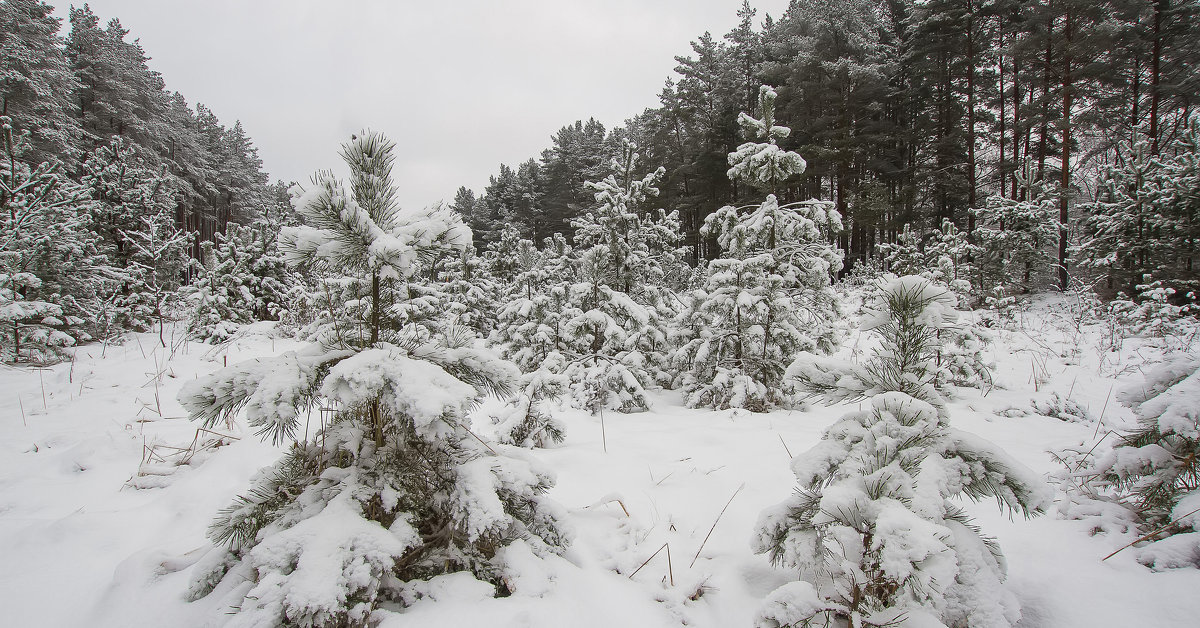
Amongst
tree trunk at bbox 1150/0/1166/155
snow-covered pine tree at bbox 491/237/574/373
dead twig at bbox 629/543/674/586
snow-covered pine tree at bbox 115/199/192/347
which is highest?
tree trunk at bbox 1150/0/1166/155

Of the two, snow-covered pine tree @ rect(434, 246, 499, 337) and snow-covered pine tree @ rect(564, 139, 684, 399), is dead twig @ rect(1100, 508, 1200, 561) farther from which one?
snow-covered pine tree @ rect(434, 246, 499, 337)

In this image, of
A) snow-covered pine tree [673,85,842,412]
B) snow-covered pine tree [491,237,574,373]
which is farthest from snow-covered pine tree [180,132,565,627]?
snow-covered pine tree [491,237,574,373]

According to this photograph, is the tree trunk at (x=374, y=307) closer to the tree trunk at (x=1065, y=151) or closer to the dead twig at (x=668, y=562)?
the dead twig at (x=668, y=562)

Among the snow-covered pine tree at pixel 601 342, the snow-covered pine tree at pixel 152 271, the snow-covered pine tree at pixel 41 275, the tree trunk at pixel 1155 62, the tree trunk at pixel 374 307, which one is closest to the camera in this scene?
the tree trunk at pixel 374 307

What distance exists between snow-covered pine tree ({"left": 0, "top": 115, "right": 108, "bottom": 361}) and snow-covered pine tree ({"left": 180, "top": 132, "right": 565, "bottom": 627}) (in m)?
7.92

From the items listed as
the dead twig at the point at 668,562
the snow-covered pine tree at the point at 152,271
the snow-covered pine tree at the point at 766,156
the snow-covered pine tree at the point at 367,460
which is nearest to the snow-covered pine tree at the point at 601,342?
the snow-covered pine tree at the point at 766,156

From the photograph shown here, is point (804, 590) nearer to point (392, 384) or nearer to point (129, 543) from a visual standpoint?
point (392, 384)

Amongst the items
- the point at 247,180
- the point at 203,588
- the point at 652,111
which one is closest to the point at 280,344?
the point at 203,588

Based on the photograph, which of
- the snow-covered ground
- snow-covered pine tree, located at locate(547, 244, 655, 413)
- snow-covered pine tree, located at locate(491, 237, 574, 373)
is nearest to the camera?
the snow-covered ground

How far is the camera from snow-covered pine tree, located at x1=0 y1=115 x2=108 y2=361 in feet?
22.0

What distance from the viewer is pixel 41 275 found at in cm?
791

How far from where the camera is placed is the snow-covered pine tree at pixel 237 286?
10.5 m

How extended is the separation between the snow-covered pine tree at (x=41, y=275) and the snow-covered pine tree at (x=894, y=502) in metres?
9.84

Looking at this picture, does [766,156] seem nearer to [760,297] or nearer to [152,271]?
[760,297]
